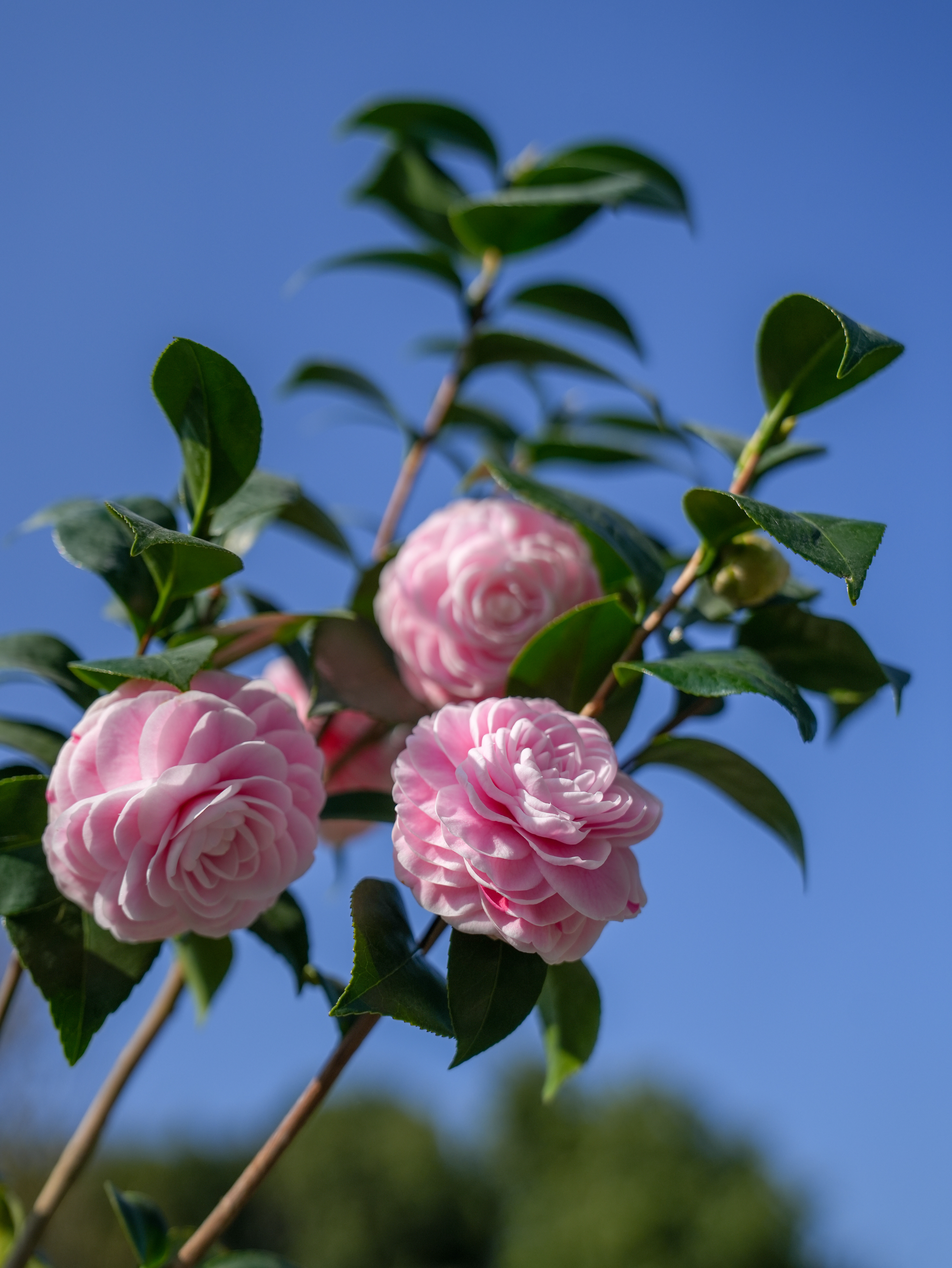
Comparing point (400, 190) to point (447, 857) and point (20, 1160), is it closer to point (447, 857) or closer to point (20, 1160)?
point (447, 857)

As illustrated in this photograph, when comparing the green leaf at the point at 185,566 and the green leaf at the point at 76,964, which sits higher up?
the green leaf at the point at 185,566

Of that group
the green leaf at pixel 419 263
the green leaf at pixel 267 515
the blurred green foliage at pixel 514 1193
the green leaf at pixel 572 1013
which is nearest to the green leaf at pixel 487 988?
the green leaf at pixel 572 1013

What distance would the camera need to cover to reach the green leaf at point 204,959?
21.9 inches

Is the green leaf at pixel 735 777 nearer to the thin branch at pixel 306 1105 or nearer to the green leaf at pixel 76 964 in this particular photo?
the thin branch at pixel 306 1105

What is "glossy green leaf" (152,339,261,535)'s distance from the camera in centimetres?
41

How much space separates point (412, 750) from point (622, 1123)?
13.1 m

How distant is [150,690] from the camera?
40 centimetres

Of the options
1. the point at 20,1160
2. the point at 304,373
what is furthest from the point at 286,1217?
the point at 304,373

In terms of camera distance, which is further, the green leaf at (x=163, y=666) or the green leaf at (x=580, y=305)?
the green leaf at (x=580, y=305)

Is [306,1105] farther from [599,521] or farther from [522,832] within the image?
[599,521]

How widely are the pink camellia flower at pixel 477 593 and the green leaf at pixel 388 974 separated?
0.48 ft

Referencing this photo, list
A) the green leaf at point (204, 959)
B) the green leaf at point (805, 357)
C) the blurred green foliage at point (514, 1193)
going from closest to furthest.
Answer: the green leaf at point (805, 357), the green leaf at point (204, 959), the blurred green foliage at point (514, 1193)

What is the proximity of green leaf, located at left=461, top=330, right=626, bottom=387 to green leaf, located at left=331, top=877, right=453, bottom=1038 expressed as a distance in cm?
42

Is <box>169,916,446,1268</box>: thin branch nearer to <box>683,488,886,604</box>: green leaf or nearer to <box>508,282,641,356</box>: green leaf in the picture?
<box>683,488,886,604</box>: green leaf
